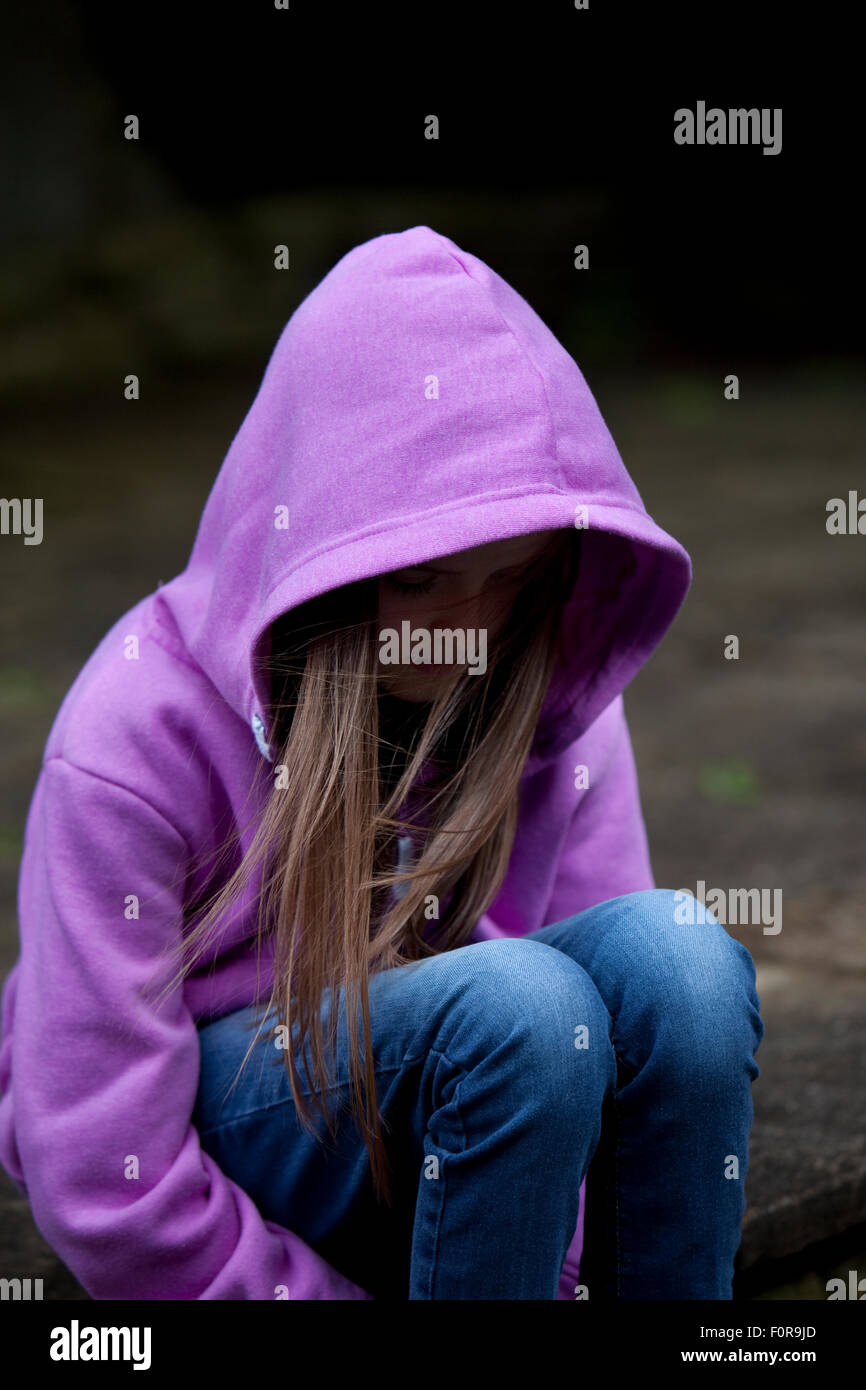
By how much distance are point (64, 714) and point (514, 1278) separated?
1.75 feet

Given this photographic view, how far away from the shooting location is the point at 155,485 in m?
4.89

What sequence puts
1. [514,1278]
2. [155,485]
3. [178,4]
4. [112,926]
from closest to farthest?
1. [514,1278]
2. [112,926]
3. [155,485]
4. [178,4]

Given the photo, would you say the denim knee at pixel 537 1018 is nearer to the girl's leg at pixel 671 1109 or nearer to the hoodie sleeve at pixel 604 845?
the girl's leg at pixel 671 1109

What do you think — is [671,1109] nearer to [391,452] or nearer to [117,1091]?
[117,1091]

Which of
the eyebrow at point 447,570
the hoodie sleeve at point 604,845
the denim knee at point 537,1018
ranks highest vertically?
the eyebrow at point 447,570

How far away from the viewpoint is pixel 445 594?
Answer: 118cm

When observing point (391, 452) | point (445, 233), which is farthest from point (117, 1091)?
point (445, 233)

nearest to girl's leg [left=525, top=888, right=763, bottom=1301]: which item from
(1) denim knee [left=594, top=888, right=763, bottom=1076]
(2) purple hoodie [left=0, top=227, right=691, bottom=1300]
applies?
(1) denim knee [left=594, top=888, right=763, bottom=1076]

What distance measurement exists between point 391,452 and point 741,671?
2.28 metres

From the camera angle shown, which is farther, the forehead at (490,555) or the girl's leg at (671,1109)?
the forehead at (490,555)

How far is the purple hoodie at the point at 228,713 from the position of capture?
3.62 feet

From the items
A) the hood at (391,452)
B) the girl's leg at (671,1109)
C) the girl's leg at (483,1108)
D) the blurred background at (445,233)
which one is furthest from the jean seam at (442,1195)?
the blurred background at (445,233)
